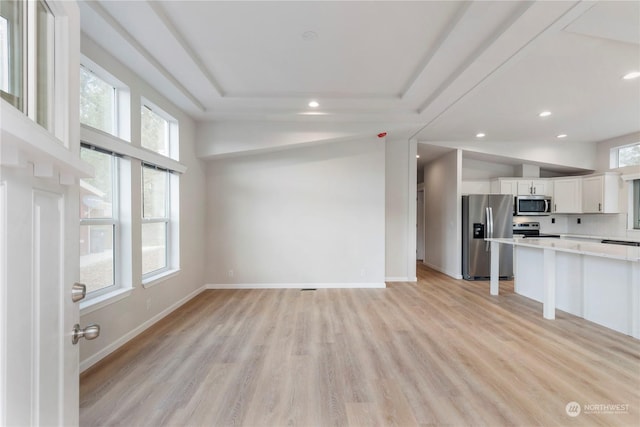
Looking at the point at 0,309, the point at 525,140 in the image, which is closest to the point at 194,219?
the point at 0,309

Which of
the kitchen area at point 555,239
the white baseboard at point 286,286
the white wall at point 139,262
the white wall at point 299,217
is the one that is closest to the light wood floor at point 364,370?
the white wall at point 139,262

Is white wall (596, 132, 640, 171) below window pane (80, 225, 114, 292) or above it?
above

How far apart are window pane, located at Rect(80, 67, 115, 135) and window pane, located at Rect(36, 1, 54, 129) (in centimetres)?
198

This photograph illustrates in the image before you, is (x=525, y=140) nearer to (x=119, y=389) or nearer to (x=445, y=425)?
(x=445, y=425)

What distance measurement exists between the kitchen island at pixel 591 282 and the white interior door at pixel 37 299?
157 inches

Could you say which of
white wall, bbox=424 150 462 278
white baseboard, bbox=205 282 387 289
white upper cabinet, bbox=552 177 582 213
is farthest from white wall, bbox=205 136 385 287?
white upper cabinet, bbox=552 177 582 213

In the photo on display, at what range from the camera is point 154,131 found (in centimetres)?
353

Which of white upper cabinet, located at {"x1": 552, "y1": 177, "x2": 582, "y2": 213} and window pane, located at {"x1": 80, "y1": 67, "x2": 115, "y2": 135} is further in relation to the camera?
white upper cabinet, located at {"x1": 552, "y1": 177, "x2": 582, "y2": 213}

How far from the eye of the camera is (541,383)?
211 centimetres

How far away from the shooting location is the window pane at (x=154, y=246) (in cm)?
329

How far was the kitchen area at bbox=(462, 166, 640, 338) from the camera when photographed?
325 cm

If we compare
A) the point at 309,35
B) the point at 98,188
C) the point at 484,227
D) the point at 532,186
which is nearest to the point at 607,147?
the point at 532,186

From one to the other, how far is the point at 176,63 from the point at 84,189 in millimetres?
1531

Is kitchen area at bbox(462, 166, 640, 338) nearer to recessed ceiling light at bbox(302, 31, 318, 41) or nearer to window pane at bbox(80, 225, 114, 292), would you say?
recessed ceiling light at bbox(302, 31, 318, 41)
